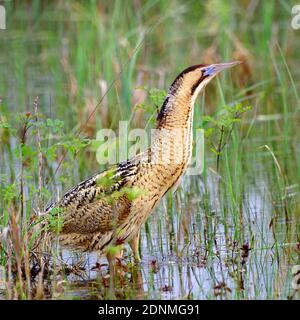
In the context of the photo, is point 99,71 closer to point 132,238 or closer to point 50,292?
point 132,238

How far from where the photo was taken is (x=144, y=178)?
18.6 feet

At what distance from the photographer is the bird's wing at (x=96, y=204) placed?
567 cm

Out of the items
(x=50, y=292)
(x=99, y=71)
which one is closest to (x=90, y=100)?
(x=99, y=71)

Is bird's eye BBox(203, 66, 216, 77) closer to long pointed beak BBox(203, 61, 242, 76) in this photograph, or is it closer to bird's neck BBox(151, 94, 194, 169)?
long pointed beak BBox(203, 61, 242, 76)

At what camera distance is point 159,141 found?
18.7ft

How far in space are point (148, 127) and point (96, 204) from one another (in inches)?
60.5

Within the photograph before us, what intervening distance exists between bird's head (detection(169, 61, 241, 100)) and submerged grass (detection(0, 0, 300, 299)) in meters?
0.19

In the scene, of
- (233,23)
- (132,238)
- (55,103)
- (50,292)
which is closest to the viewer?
(50,292)

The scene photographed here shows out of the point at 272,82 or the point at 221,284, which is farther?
the point at 272,82

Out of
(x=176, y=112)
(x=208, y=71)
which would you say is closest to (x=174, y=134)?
(x=176, y=112)

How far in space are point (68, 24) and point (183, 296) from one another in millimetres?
6487

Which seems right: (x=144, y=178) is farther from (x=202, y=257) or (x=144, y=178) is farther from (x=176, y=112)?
(x=202, y=257)

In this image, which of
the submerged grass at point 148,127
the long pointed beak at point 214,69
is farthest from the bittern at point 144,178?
the submerged grass at point 148,127
